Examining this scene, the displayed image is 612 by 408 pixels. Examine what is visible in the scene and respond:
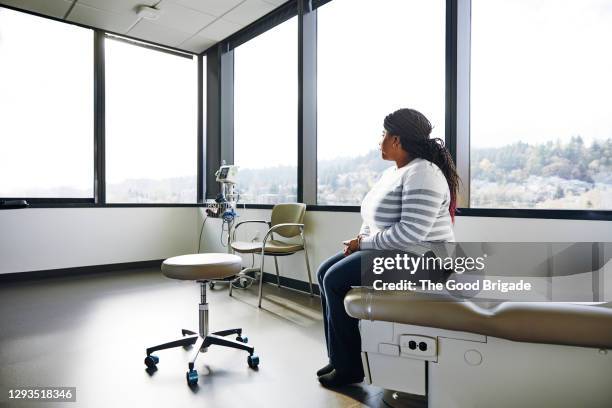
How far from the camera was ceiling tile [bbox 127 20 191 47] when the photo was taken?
4.30m

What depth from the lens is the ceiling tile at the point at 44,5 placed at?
3.76 m

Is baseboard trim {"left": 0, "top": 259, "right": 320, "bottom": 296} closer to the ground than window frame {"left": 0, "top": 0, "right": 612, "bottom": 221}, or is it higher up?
closer to the ground

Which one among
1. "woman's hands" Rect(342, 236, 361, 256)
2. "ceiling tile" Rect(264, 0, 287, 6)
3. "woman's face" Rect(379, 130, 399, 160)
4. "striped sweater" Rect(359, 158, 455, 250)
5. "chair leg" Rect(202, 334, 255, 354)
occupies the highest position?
"ceiling tile" Rect(264, 0, 287, 6)

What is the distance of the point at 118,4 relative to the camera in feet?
12.5

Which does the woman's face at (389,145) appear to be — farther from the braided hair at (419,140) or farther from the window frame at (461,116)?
the window frame at (461,116)

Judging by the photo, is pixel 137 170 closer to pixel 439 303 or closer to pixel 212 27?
pixel 212 27

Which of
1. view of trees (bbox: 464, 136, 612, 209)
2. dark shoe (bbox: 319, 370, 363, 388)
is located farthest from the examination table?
view of trees (bbox: 464, 136, 612, 209)

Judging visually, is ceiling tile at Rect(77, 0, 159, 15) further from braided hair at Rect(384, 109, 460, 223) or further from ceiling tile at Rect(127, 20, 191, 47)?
braided hair at Rect(384, 109, 460, 223)

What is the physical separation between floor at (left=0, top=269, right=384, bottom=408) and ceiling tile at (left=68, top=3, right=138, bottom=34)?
A: 2.80 meters

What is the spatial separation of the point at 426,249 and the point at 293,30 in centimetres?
309

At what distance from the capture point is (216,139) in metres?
5.02

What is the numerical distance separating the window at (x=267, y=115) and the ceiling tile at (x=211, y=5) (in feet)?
1.74

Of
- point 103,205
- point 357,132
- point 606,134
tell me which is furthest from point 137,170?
point 606,134

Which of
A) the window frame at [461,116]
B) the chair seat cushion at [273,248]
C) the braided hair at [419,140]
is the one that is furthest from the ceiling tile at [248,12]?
the braided hair at [419,140]
